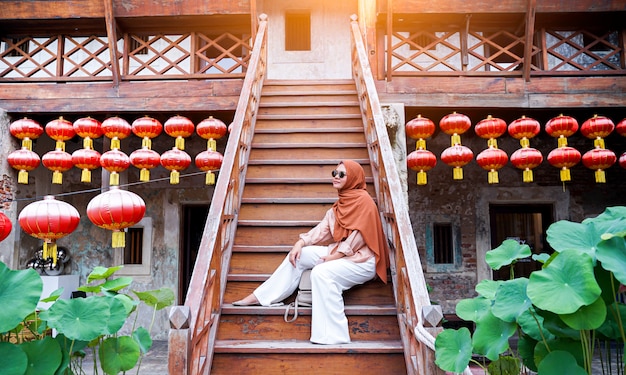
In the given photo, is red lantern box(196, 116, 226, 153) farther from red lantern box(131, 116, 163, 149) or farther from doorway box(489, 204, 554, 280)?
doorway box(489, 204, 554, 280)

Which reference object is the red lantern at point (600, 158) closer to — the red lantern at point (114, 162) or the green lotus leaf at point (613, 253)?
the green lotus leaf at point (613, 253)

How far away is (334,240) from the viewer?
363 cm

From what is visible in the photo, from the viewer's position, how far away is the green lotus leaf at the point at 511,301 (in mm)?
1589

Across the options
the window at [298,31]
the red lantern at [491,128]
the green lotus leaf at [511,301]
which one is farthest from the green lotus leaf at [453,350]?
the window at [298,31]

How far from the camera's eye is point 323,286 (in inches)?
126

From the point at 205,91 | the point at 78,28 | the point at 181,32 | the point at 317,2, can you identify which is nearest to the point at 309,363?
the point at 205,91

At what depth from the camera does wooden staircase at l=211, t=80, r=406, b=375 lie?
302 cm

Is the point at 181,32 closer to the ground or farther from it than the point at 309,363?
farther from it

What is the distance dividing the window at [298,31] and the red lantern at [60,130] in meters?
4.83

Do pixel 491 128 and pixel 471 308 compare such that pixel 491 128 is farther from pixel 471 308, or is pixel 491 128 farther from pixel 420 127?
pixel 471 308

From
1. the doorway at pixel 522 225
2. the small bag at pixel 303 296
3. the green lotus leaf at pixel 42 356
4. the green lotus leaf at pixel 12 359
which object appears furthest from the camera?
the doorway at pixel 522 225

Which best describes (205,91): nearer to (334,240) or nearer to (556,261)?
(334,240)

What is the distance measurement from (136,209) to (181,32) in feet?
11.9

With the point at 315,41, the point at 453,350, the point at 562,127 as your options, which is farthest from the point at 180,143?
the point at 453,350
